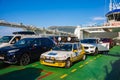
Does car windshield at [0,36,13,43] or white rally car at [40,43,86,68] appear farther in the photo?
car windshield at [0,36,13,43]

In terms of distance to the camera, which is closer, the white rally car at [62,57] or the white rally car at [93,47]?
the white rally car at [62,57]

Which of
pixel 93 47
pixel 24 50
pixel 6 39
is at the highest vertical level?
pixel 6 39

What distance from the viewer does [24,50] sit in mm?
9406

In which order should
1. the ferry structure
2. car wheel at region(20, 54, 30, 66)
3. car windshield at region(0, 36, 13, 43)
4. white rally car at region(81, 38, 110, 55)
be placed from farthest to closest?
1. the ferry structure
2. white rally car at region(81, 38, 110, 55)
3. car windshield at region(0, 36, 13, 43)
4. car wheel at region(20, 54, 30, 66)

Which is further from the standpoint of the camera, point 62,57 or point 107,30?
point 107,30

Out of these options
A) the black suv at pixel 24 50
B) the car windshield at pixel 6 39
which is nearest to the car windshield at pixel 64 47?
the black suv at pixel 24 50

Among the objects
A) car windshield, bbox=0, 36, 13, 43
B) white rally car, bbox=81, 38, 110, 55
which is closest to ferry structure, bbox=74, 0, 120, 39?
white rally car, bbox=81, 38, 110, 55

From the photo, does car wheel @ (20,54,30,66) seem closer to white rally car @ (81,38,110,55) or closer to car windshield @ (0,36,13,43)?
car windshield @ (0,36,13,43)

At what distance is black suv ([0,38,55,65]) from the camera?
866 centimetres

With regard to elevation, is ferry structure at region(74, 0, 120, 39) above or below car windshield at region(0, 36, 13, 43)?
above

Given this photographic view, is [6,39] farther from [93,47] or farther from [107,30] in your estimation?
[107,30]

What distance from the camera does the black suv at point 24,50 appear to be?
8.66 meters

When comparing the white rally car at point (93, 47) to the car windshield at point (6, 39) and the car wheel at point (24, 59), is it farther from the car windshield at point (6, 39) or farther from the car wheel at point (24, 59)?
the car windshield at point (6, 39)

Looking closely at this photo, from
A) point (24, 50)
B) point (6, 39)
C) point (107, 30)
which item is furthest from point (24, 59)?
point (107, 30)
